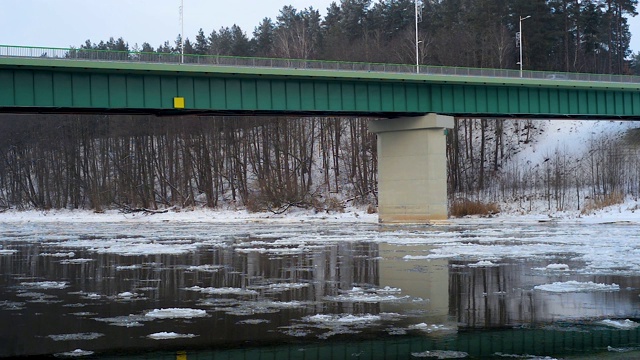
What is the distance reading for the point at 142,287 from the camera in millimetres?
17406

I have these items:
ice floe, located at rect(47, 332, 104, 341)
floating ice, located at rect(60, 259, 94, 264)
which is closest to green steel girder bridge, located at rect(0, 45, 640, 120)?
floating ice, located at rect(60, 259, 94, 264)

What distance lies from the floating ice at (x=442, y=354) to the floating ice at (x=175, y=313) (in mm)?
4549

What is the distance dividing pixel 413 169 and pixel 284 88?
1138 cm

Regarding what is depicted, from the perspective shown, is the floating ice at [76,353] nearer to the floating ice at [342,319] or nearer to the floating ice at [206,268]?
the floating ice at [342,319]

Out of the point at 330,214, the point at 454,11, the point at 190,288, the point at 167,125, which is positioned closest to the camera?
the point at 190,288

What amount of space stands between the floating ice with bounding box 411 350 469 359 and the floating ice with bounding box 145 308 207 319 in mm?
4549

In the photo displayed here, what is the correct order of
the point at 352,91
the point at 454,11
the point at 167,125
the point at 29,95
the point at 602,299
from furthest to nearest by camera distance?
the point at 454,11 → the point at 167,125 → the point at 352,91 → the point at 29,95 → the point at 602,299

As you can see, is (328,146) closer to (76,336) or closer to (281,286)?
(281,286)

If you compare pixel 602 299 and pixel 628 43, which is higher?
pixel 628 43

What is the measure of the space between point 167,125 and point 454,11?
148 feet

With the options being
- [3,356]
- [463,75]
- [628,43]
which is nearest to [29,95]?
[463,75]

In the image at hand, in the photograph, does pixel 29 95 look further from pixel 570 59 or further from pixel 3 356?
pixel 570 59

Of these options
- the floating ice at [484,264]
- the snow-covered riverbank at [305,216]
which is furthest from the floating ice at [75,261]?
the snow-covered riverbank at [305,216]

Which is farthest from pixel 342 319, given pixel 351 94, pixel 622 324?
pixel 351 94
